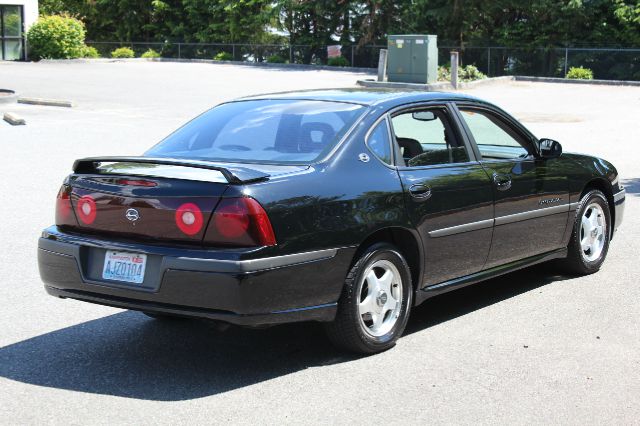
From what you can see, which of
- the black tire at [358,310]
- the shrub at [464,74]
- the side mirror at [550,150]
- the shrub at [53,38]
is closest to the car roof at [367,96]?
the side mirror at [550,150]

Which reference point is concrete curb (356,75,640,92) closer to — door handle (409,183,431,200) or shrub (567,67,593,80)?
shrub (567,67,593,80)

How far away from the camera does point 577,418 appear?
16.1 feet

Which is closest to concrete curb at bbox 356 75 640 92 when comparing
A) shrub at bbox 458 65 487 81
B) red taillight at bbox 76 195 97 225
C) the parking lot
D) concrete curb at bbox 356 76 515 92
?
concrete curb at bbox 356 76 515 92

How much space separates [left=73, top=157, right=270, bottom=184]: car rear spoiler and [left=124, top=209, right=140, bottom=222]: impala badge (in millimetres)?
320

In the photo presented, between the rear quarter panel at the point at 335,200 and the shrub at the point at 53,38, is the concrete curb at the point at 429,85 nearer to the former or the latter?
the shrub at the point at 53,38

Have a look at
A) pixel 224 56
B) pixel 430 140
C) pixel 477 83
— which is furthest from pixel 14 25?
pixel 430 140

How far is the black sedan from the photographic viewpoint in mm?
5312

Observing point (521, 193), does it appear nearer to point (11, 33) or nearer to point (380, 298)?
point (380, 298)

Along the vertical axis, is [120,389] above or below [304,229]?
below

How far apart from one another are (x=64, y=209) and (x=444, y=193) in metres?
2.32

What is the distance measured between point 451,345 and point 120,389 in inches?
79.3

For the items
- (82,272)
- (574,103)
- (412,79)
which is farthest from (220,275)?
(412,79)

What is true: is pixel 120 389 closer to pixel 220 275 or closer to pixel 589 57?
pixel 220 275

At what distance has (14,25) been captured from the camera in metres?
50.2
